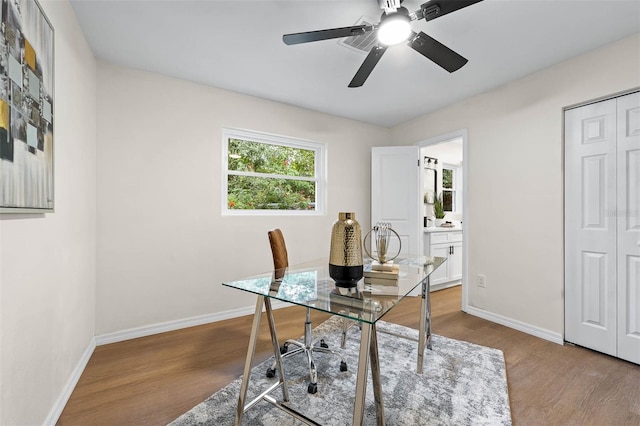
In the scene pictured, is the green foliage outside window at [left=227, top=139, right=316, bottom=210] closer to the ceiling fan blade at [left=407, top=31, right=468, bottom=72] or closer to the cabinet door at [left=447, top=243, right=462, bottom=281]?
the ceiling fan blade at [left=407, top=31, right=468, bottom=72]

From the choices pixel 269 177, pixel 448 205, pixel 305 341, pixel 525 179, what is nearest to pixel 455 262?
pixel 448 205

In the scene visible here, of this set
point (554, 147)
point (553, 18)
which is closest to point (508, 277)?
point (554, 147)

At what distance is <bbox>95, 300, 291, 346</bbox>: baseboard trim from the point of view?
258cm

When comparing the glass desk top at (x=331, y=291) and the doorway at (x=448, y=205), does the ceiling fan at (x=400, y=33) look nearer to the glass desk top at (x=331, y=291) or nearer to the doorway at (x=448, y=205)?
the glass desk top at (x=331, y=291)

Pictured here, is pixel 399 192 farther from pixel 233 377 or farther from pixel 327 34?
pixel 233 377

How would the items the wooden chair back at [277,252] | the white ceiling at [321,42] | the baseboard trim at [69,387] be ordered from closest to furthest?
the baseboard trim at [69,387] < the white ceiling at [321,42] < the wooden chair back at [277,252]

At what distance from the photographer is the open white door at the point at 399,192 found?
13.2 ft

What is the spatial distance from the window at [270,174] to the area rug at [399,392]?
1782 mm

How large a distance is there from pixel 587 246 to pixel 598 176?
581 millimetres

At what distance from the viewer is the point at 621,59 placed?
2.26 m

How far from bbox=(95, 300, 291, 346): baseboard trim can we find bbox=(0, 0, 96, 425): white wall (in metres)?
0.20

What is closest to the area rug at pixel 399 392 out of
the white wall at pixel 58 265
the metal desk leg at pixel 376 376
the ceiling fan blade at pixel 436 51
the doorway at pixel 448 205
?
the metal desk leg at pixel 376 376

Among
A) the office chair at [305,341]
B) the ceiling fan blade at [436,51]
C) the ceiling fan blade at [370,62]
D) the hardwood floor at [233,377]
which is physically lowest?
the hardwood floor at [233,377]

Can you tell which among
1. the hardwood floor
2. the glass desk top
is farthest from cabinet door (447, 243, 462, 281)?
the glass desk top
